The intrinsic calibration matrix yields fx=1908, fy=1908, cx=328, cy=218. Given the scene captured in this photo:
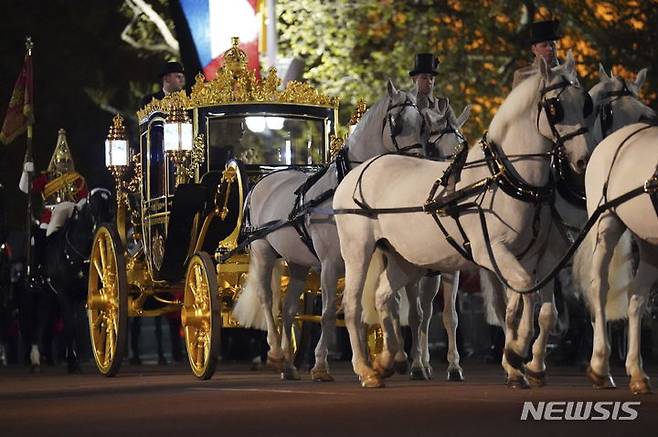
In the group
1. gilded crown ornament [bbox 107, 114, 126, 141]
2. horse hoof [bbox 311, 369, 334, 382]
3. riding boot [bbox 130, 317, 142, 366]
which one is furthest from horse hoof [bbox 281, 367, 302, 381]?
riding boot [bbox 130, 317, 142, 366]

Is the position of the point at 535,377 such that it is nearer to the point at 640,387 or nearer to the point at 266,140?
the point at 640,387

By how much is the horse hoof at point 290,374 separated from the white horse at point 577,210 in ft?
7.74

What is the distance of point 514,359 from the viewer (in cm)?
1386

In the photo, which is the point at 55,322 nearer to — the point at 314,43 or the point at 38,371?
the point at 38,371

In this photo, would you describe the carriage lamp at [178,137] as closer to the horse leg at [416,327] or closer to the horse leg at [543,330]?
the horse leg at [416,327]

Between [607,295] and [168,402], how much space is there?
3.29 metres

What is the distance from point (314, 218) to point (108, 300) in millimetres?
2873

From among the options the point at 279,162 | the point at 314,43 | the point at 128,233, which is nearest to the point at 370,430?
the point at 279,162

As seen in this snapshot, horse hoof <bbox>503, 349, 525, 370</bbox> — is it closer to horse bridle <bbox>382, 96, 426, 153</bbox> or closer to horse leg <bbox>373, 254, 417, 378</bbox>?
horse leg <bbox>373, 254, 417, 378</bbox>

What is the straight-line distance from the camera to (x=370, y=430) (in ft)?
36.1

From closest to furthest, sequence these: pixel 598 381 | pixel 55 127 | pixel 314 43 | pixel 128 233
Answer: pixel 598 381
pixel 128 233
pixel 314 43
pixel 55 127

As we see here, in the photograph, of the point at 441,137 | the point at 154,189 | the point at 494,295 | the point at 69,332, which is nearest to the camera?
the point at 494,295

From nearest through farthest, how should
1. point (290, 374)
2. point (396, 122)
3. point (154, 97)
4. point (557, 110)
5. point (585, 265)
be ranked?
point (557, 110) < point (585, 265) < point (396, 122) < point (290, 374) < point (154, 97)

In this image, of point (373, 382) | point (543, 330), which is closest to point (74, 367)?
point (373, 382)
